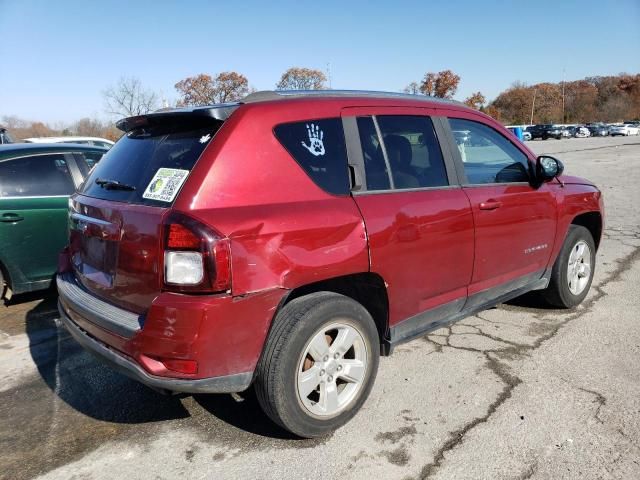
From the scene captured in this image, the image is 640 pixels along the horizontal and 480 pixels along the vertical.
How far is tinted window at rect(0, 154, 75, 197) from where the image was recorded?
4.84 metres

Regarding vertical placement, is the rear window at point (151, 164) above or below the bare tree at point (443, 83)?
below

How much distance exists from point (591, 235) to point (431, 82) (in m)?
83.0

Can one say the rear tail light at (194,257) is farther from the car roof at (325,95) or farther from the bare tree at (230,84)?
the bare tree at (230,84)

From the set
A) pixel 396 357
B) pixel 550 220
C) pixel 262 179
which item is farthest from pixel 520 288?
pixel 262 179

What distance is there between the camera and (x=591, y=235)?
15.8 ft

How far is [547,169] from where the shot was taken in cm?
394

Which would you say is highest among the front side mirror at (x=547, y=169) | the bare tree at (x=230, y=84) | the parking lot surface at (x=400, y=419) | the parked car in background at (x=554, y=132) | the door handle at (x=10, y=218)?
the bare tree at (x=230, y=84)

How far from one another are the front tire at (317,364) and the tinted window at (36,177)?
3695 mm

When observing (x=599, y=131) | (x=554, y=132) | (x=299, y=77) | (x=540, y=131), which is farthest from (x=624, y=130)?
(x=299, y=77)

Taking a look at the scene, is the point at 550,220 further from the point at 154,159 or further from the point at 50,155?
the point at 50,155

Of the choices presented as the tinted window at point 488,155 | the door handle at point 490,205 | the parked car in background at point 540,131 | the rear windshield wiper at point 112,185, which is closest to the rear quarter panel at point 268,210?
the rear windshield wiper at point 112,185

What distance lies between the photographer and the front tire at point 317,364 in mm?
2447

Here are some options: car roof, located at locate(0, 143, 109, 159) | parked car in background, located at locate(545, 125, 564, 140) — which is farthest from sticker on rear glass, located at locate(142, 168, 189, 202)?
parked car in background, located at locate(545, 125, 564, 140)

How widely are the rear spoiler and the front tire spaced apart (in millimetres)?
1016
